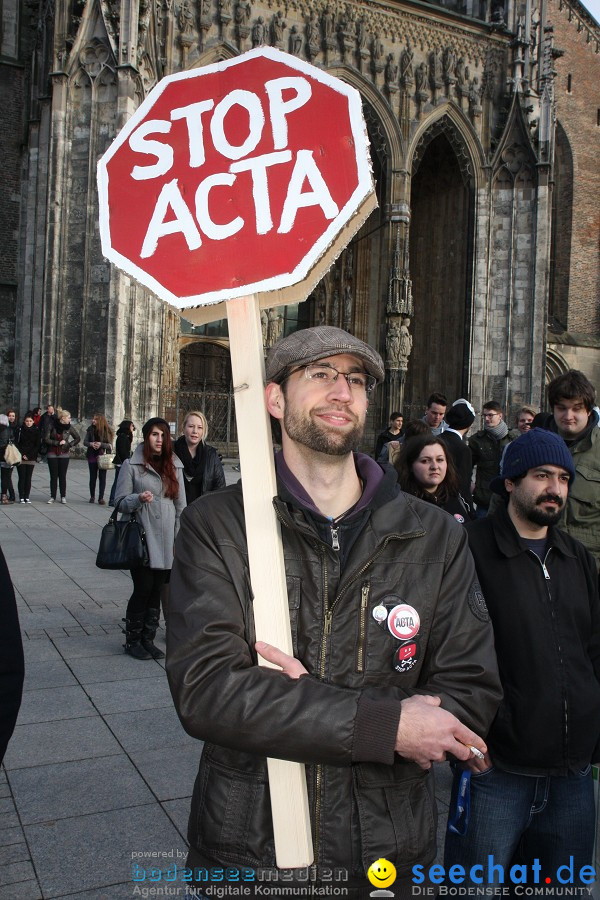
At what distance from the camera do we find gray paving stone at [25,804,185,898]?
2.69 metres

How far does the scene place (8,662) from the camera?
5.02ft

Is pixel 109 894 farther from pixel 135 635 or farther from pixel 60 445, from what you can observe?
pixel 60 445

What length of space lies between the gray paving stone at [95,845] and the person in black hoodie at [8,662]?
1.45m

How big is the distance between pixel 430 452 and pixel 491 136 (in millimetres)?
23641

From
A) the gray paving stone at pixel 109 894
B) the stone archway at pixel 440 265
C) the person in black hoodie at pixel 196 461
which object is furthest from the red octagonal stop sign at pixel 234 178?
the stone archway at pixel 440 265

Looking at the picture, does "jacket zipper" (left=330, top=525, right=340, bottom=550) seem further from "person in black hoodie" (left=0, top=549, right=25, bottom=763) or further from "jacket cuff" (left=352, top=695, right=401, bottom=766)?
"person in black hoodie" (left=0, top=549, right=25, bottom=763)

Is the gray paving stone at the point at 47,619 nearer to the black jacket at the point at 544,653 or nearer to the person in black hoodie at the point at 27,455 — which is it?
the black jacket at the point at 544,653

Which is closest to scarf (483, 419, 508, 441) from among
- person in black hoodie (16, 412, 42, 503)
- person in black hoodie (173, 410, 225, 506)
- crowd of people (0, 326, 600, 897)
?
person in black hoodie (173, 410, 225, 506)

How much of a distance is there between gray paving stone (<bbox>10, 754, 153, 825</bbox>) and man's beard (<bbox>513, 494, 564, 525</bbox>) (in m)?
2.06

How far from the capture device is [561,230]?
29.2m

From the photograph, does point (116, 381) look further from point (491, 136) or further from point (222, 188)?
point (222, 188)

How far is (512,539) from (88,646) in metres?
3.86

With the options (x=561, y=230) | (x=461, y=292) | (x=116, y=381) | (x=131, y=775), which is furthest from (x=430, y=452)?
(x=561, y=230)

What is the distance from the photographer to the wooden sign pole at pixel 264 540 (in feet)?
4.87
